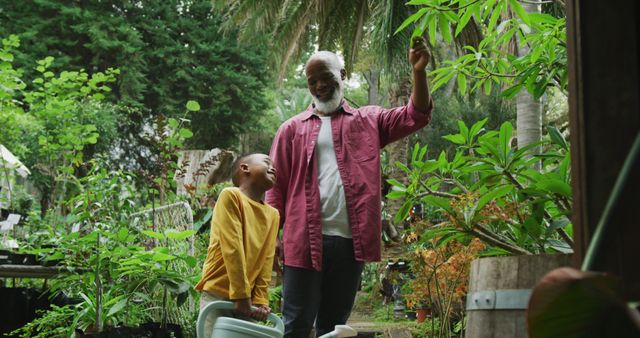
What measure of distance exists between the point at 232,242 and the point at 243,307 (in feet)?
0.85

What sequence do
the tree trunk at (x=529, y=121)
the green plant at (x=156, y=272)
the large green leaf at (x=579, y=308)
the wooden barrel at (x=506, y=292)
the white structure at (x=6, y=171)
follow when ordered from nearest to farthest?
the large green leaf at (x=579, y=308) < the wooden barrel at (x=506, y=292) < the green plant at (x=156, y=272) < the tree trunk at (x=529, y=121) < the white structure at (x=6, y=171)

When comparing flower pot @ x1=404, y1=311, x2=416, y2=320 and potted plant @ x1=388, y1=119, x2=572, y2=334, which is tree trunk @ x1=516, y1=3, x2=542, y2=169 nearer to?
flower pot @ x1=404, y1=311, x2=416, y2=320

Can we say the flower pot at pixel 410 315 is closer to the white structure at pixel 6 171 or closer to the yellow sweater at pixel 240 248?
the white structure at pixel 6 171

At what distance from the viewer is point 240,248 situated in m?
3.17

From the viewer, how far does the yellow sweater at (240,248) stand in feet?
10.3

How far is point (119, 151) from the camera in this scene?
22.5 meters

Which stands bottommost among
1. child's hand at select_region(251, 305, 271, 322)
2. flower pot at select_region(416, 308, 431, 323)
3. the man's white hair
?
flower pot at select_region(416, 308, 431, 323)

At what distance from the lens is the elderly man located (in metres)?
3.23

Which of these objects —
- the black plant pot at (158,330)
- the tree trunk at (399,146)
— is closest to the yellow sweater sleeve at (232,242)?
the black plant pot at (158,330)

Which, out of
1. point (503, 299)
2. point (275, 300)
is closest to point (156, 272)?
point (275, 300)

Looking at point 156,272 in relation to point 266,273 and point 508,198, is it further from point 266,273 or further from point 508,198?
point 508,198

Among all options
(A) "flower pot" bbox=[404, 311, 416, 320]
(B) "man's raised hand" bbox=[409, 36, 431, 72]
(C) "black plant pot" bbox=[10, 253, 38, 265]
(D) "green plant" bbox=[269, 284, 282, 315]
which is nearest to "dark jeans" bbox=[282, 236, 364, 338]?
(B) "man's raised hand" bbox=[409, 36, 431, 72]

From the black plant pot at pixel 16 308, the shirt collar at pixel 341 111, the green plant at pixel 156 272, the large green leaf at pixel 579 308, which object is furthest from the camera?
the black plant pot at pixel 16 308

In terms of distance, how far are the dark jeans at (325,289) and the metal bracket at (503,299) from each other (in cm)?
133
